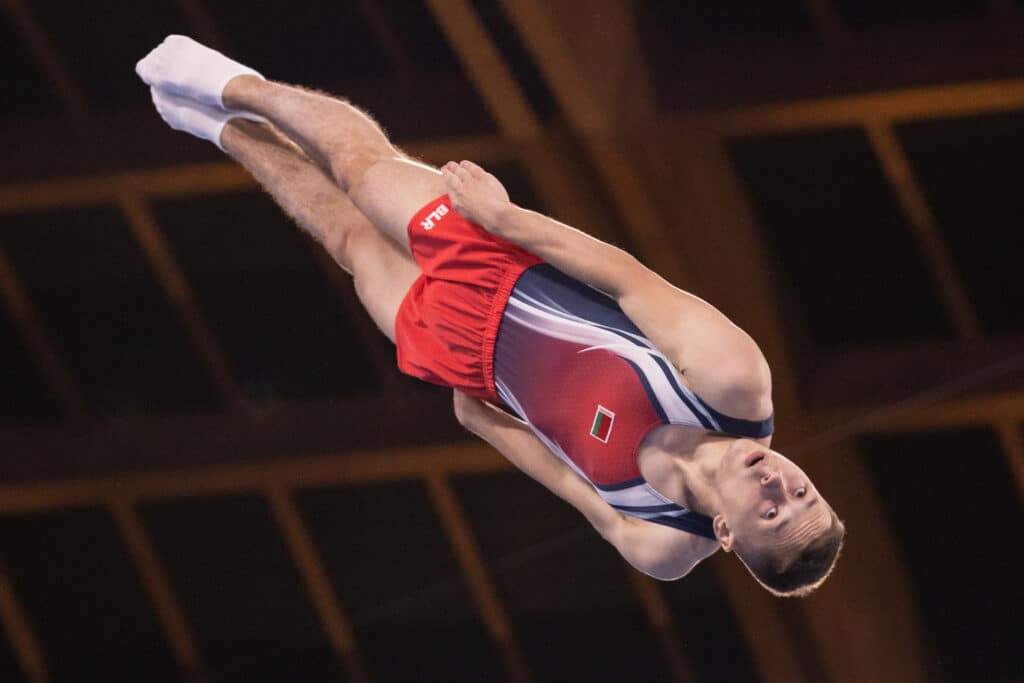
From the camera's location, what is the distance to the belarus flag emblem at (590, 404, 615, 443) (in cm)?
276

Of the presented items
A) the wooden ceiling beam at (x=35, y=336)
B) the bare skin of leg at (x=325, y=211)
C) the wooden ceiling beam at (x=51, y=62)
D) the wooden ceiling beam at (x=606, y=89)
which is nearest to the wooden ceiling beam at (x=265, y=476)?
the wooden ceiling beam at (x=35, y=336)

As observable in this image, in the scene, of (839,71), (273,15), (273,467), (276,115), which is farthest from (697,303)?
(273,467)

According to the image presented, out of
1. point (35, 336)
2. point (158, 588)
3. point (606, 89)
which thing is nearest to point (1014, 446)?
point (606, 89)

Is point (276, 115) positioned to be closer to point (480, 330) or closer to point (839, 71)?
point (480, 330)

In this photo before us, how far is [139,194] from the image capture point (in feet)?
18.7

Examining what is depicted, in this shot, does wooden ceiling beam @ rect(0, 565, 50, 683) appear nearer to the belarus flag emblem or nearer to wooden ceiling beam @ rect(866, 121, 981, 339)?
wooden ceiling beam @ rect(866, 121, 981, 339)

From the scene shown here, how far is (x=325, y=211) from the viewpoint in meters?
3.21

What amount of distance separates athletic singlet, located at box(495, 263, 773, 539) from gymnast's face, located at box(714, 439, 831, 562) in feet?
0.30

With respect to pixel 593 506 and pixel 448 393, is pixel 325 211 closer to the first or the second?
pixel 593 506

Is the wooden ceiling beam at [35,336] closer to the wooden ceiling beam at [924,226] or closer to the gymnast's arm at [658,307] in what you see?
the wooden ceiling beam at [924,226]

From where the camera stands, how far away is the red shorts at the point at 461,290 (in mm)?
2898

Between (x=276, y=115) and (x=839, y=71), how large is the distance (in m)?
2.37

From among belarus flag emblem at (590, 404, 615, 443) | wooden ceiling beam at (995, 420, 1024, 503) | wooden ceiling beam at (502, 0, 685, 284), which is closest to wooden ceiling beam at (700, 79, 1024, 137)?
wooden ceiling beam at (502, 0, 685, 284)

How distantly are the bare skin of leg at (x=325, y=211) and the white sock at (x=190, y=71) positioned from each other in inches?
3.8
